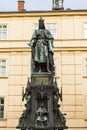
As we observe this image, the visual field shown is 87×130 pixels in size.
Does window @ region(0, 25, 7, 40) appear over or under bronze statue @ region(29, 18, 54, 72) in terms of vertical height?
over

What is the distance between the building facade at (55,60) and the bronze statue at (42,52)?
12374mm

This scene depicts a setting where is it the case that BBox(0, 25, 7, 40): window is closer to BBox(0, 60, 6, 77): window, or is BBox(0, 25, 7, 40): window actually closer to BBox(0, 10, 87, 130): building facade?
BBox(0, 10, 87, 130): building facade

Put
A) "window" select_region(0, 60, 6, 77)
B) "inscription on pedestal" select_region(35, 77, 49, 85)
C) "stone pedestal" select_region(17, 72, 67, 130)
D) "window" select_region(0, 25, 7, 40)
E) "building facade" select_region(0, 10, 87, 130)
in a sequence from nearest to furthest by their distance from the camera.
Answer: "stone pedestal" select_region(17, 72, 67, 130) < "inscription on pedestal" select_region(35, 77, 49, 85) < "building facade" select_region(0, 10, 87, 130) < "window" select_region(0, 60, 6, 77) < "window" select_region(0, 25, 7, 40)

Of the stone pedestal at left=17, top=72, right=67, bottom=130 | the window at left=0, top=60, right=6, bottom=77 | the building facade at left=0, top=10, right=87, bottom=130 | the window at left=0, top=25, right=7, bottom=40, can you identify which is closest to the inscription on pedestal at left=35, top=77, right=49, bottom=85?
the stone pedestal at left=17, top=72, right=67, bottom=130

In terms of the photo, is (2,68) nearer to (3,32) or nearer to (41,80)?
(3,32)

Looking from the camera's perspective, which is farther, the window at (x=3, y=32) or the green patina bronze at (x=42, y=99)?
the window at (x=3, y=32)

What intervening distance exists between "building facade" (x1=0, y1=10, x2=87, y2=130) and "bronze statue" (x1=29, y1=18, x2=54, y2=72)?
1237 cm

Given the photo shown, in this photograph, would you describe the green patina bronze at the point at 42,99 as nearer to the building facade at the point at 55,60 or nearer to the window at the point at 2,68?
the building facade at the point at 55,60

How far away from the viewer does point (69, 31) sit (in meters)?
34.2

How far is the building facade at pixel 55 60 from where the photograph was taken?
3272cm

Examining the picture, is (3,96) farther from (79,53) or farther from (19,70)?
(79,53)

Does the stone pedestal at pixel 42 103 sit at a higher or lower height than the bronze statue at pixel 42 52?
lower

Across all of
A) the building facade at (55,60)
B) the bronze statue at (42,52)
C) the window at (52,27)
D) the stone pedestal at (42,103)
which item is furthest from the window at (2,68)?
the stone pedestal at (42,103)

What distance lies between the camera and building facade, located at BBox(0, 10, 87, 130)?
32.7 m
